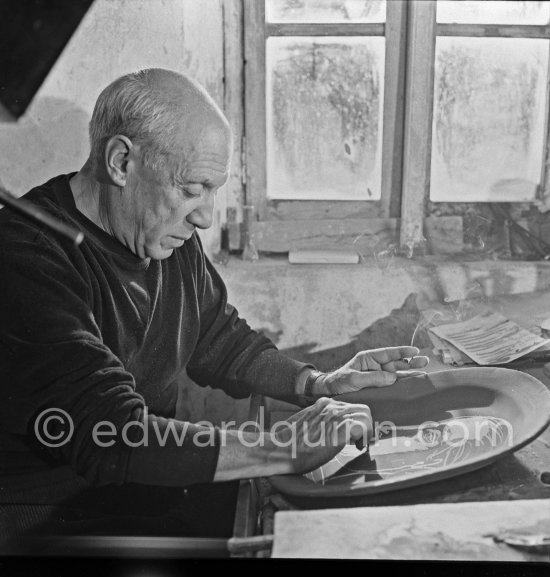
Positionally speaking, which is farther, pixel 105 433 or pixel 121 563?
pixel 121 563

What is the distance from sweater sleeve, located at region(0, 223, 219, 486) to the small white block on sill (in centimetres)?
51

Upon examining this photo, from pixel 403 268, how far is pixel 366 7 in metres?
0.65

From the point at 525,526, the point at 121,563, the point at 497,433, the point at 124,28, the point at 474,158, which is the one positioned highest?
the point at 124,28

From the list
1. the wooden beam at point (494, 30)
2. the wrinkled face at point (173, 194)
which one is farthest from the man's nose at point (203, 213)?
the wooden beam at point (494, 30)

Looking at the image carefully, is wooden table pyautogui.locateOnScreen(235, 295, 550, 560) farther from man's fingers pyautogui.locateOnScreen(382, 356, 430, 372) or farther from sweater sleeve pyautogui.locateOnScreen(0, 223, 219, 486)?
man's fingers pyautogui.locateOnScreen(382, 356, 430, 372)

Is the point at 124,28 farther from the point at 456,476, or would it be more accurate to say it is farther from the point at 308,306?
the point at 456,476

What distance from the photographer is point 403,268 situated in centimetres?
171

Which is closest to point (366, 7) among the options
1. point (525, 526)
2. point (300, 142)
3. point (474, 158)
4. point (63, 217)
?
point (300, 142)

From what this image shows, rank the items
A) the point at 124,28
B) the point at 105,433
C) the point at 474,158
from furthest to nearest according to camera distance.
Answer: the point at 474,158, the point at 124,28, the point at 105,433

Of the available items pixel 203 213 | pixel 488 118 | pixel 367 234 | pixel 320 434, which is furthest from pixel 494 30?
pixel 320 434

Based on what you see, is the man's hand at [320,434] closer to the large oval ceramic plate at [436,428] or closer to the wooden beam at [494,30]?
the large oval ceramic plate at [436,428]

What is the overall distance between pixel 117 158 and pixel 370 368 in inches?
31.8

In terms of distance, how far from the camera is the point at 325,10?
1579 millimetres

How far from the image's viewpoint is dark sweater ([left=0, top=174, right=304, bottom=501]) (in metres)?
1.41
